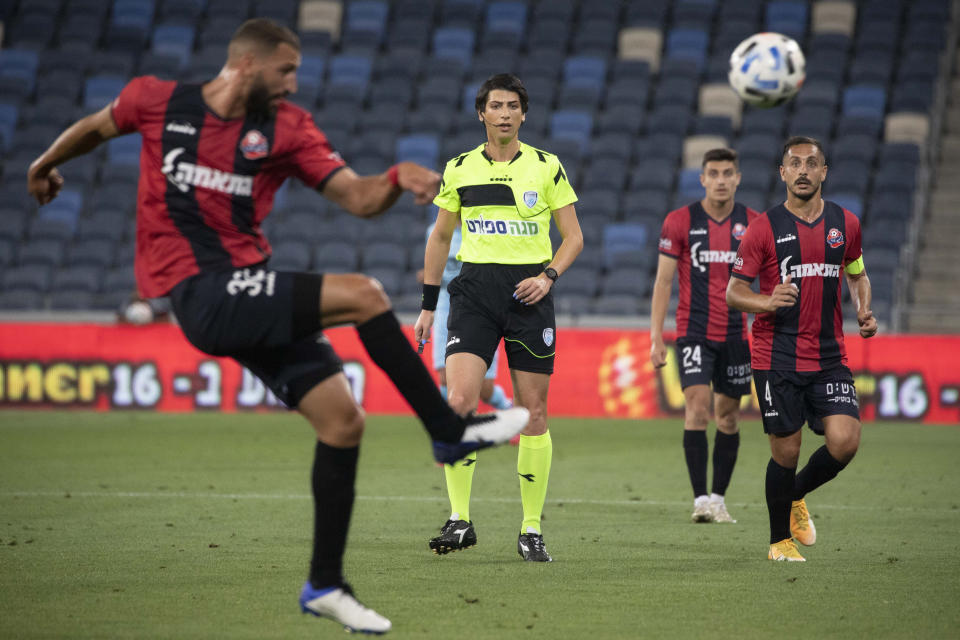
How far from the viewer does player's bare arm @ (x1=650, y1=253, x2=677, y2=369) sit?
8078 mm

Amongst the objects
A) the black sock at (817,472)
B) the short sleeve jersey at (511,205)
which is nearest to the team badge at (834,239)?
the black sock at (817,472)

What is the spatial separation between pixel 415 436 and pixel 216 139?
9.03 meters

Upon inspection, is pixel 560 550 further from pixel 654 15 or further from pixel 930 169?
pixel 654 15

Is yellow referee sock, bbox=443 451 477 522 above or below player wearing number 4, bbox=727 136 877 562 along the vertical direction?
below

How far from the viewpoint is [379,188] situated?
14.4ft

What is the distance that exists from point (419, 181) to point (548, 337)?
7.56 feet

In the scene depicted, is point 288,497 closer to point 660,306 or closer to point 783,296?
point 660,306

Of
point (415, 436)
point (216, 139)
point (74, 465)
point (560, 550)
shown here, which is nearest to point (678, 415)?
point (415, 436)

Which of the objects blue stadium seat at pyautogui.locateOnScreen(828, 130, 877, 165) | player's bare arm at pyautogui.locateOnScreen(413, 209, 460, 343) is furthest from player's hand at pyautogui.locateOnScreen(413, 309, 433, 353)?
blue stadium seat at pyautogui.locateOnScreen(828, 130, 877, 165)

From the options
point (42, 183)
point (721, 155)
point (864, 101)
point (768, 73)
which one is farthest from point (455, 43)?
point (42, 183)

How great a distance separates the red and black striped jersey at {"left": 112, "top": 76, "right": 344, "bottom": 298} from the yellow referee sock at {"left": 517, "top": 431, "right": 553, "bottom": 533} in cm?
233

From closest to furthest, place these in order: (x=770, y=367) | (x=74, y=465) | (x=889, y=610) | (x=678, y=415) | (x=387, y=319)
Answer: (x=387, y=319) → (x=889, y=610) → (x=770, y=367) → (x=74, y=465) → (x=678, y=415)

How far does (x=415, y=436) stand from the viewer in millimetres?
13320

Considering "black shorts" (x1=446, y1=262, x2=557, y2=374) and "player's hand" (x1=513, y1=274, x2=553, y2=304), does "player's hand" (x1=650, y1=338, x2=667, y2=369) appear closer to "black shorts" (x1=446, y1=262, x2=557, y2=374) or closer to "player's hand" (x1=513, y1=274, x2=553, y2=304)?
"black shorts" (x1=446, y1=262, x2=557, y2=374)
